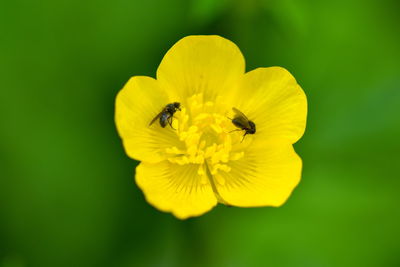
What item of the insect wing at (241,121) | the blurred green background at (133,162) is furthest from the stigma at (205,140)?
the blurred green background at (133,162)

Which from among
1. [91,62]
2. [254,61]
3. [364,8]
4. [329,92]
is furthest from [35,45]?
[364,8]

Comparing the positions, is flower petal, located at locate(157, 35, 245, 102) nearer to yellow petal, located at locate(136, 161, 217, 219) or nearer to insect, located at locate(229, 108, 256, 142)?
insect, located at locate(229, 108, 256, 142)

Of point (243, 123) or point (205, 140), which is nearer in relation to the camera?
point (243, 123)

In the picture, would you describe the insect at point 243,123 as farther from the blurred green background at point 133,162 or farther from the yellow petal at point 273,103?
the blurred green background at point 133,162

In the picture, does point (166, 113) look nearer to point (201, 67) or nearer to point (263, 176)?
point (201, 67)

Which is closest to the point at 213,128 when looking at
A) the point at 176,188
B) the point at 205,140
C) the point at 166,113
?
the point at 205,140

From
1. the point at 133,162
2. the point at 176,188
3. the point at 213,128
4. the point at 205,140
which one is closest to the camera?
the point at 176,188

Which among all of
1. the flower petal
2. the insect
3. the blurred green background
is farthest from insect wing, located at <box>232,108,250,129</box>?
the blurred green background

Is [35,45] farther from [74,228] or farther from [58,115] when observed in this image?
[74,228]
